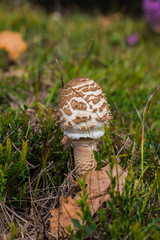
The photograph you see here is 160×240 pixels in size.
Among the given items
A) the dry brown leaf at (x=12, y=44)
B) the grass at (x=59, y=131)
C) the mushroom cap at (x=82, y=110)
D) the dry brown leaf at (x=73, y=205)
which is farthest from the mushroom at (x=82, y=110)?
the dry brown leaf at (x=12, y=44)

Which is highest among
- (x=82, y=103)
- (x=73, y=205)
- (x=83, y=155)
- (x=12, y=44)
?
Answer: (x=12, y=44)

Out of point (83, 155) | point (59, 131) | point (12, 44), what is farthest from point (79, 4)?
point (83, 155)

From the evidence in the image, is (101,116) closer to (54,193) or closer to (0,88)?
(54,193)

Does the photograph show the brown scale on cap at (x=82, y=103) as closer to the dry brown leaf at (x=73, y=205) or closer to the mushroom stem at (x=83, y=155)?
the mushroom stem at (x=83, y=155)

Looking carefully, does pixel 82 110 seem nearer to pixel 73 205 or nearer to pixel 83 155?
pixel 83 155

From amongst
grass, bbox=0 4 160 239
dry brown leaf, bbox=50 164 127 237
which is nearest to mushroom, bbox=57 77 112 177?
grass, bbox=0 4 160 239

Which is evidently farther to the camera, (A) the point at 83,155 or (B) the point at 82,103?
(A) the point at 83,155

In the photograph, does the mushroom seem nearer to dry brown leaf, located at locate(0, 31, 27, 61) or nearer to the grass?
the grass
